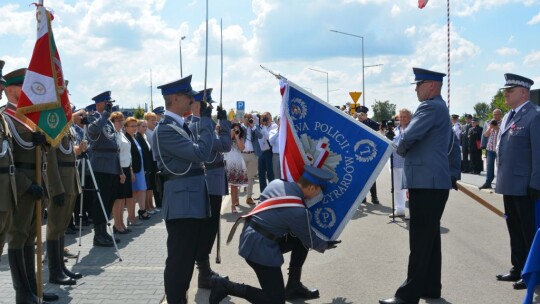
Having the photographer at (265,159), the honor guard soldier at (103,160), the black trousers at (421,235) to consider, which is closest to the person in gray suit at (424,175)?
the black trousers at (421,235)

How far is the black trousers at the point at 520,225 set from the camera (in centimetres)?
639

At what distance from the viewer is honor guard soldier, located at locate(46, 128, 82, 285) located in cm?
635

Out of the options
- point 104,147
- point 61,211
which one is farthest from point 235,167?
point 61,211

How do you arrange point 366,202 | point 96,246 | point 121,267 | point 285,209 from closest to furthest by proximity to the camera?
point 285,209 < point 121,267 < point 96,246 < point 366,202

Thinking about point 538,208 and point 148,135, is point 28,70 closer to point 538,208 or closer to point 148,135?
point 538,208

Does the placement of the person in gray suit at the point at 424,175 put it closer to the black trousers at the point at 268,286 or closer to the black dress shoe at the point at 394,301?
the black dress shoe at the point at 394,301

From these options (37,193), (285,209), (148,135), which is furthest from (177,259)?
(148,135)

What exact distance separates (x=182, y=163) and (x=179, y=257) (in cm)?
81

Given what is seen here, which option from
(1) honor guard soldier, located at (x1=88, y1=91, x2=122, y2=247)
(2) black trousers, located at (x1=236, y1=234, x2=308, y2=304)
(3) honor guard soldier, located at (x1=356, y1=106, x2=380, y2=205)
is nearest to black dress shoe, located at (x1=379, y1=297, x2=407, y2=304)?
(2) black trousers, located at (x1=236, y1=234, x2=308, y2=304)

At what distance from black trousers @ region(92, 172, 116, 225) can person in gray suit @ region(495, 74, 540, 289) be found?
17.8 feet

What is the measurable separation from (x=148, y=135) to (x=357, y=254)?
5543 millimetres

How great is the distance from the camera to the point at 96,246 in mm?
8461

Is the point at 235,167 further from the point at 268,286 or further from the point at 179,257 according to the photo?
the point at 268,286

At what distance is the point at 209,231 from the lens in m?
6.39
